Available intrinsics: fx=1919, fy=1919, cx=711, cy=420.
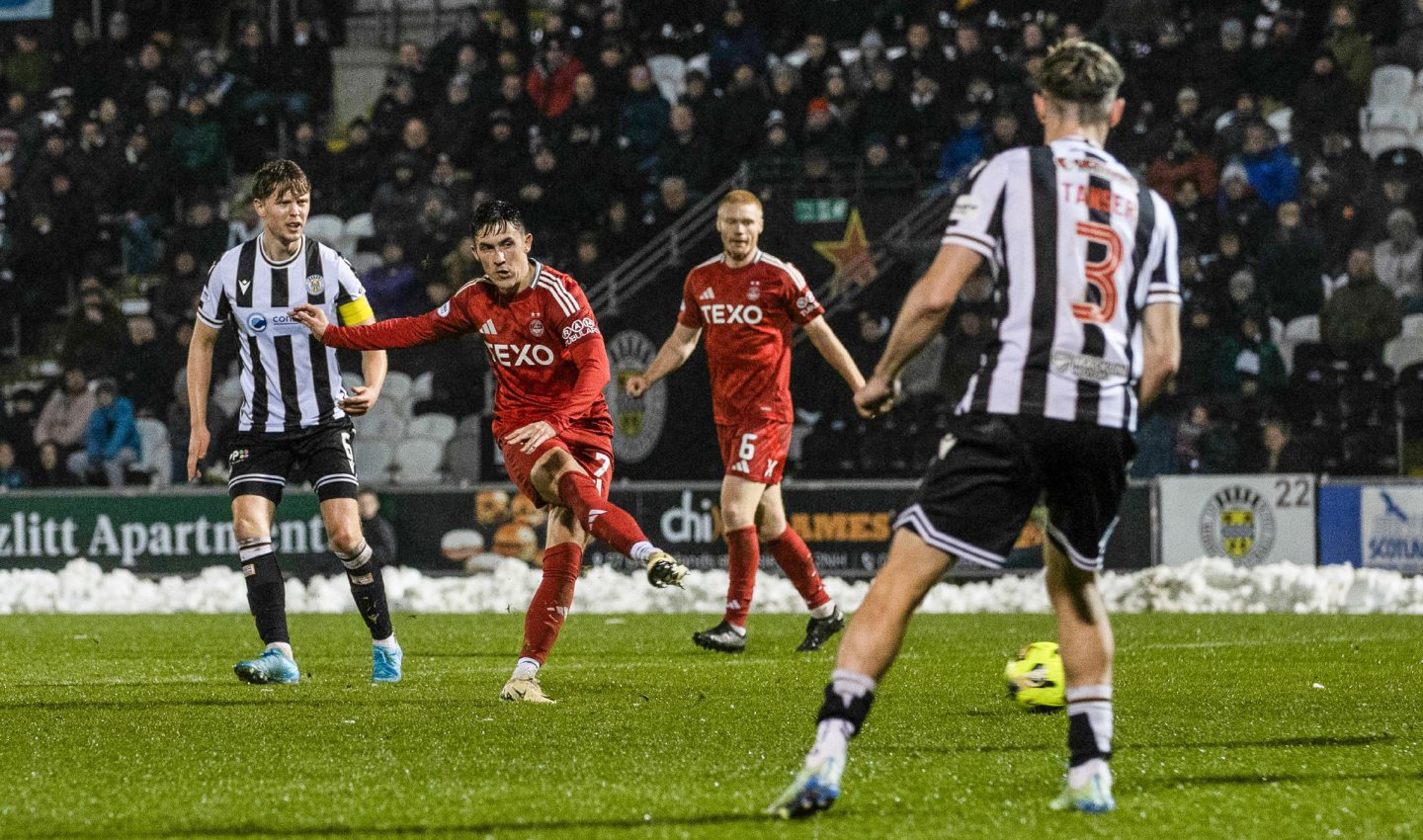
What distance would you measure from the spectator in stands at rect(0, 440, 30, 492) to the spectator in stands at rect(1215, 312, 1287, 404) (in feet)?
37.5

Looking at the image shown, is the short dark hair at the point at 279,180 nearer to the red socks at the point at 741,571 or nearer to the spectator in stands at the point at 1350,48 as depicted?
the red socks at the point at 741,571

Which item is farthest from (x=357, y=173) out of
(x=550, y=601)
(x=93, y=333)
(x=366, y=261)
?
(x=550, y=601)

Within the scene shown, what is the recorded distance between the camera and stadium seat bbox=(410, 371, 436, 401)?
62.4ft

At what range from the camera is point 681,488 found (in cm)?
1599

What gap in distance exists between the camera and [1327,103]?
18.5m

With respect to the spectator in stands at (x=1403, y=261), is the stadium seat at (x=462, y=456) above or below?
below

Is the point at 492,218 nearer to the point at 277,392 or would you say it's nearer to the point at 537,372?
the point at 537,372

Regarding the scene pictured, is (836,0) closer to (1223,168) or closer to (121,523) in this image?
(1223,168)

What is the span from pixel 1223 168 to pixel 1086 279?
1406 cm

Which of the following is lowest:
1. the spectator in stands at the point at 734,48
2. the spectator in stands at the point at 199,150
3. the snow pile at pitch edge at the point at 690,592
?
the snow pile at pitch edge at the point at 690,592

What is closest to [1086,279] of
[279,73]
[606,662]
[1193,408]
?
[606,662]

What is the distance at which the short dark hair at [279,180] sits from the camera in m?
8.20

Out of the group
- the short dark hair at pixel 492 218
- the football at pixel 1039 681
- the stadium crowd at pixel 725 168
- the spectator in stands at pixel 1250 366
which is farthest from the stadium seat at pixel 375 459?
the football at pixel 1039 681

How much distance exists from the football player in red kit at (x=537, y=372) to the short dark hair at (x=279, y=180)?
70cm
